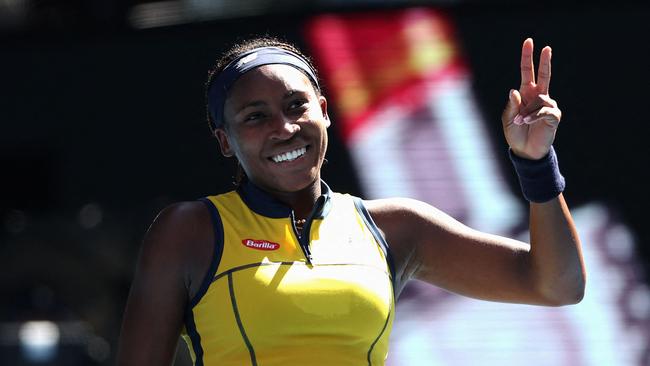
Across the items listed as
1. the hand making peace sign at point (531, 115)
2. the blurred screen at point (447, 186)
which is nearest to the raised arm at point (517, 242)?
the hand making peace sign at point (531, 115)

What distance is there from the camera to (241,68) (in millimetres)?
2719

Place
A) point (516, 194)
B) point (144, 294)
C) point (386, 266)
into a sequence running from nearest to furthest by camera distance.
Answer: point (144, 294), point (386, 266), point (516, 194)

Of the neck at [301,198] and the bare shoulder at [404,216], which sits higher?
the neck at [301,198]

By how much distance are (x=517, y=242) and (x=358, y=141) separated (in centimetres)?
481

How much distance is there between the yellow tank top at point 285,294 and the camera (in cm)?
249

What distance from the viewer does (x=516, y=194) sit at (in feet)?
24.7

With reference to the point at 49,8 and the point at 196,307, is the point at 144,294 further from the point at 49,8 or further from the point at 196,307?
the point at 49,8

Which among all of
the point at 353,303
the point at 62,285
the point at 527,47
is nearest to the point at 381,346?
the point at 353,303

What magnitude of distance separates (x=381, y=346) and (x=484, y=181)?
5.10 metres

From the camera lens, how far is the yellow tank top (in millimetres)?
2492

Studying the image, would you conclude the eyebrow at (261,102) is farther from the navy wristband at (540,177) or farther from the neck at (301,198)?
the navy wristband at (540,177)

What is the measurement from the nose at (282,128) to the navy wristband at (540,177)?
0.52 metres

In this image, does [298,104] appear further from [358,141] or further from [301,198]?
[358,141]

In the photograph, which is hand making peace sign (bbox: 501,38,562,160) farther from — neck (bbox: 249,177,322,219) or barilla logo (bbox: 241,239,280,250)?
barilla logo (bbox: 241,239,280,250)
